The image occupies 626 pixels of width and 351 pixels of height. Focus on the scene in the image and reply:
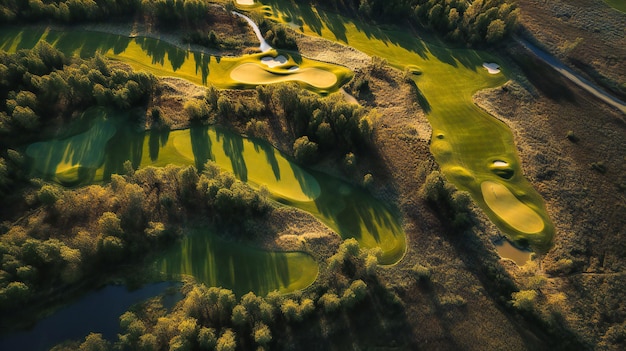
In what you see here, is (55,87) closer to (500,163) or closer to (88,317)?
(88,317)

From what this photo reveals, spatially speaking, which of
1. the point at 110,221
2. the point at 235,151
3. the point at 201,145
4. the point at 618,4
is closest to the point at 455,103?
the point at 235,151

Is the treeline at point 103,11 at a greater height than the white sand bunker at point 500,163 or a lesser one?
greater

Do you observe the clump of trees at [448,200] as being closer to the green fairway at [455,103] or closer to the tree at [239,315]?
the green fairway at [455,103]

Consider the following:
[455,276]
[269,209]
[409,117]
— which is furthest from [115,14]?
[455,276]

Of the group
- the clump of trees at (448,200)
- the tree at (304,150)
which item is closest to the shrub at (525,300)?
the clump of trees at (448,200)

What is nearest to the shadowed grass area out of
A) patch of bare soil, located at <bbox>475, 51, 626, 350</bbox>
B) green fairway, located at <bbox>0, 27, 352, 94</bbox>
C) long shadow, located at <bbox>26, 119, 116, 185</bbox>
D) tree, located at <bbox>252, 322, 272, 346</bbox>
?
long shadow, located at <bbox>26, 119, 116, 185</bbox>

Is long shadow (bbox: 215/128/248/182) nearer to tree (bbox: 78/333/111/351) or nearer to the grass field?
tree (bbox: 78/333/111/351)
